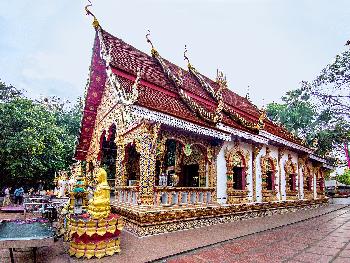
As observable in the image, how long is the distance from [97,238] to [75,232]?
16.4 inches

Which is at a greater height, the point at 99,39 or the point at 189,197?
the point at 99,39

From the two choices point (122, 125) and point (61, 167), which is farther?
point (61, 167)

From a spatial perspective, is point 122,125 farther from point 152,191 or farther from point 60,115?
point 60,115

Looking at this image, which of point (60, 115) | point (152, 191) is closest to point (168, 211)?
point (152, 191)

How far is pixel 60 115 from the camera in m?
23.9

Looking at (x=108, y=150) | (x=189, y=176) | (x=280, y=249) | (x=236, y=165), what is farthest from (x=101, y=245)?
(x=108, y=150)

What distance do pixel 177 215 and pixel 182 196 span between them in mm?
631

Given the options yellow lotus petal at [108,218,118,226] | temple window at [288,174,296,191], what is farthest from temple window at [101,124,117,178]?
temple window at [288,174,296,191]

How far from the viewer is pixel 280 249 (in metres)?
5.14

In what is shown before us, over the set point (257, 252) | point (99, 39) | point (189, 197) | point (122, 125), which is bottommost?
point (257, 252)

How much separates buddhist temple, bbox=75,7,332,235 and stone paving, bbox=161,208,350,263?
5.69 ft

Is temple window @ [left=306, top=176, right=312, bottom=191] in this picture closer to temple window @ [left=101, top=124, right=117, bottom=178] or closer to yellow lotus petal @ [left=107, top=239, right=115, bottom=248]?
temple window @ [left=101, top=124, right=117, bottom=178]

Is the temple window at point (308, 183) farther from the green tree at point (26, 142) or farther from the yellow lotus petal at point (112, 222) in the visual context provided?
the green tree at point (26, 142)

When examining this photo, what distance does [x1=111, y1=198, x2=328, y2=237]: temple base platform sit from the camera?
620 centimetres
